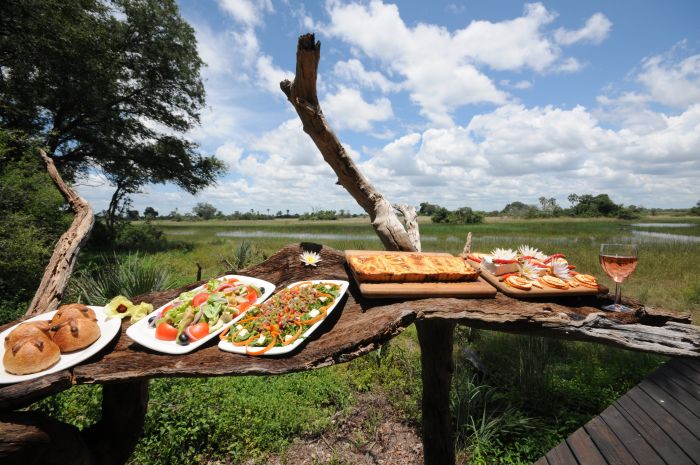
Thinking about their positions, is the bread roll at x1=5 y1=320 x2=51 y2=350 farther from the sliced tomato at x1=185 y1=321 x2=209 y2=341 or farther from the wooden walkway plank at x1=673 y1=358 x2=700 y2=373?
the wooden walkway plank at x1=673 y1=358 x2=700 y2=373

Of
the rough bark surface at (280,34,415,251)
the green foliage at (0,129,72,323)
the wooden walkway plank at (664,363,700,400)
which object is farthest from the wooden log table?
the green foliage at (0,129,72,323)

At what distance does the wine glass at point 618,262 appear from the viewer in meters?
1.79

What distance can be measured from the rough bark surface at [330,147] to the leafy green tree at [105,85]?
10.3m

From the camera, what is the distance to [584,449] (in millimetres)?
1904

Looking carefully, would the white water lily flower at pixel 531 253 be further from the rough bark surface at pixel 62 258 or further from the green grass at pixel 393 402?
the rough bark surface at pixel 62 258

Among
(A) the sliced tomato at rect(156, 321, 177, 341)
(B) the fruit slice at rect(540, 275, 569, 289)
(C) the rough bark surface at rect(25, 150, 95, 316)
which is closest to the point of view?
(A) the sliced tomato at rect(156, 321, 177, 341)

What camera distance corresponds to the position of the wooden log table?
1305 mm

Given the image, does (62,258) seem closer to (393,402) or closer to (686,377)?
(393,402)

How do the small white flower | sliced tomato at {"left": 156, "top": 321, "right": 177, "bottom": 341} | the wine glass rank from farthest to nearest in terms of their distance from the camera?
the small white flower, the wine glass, sliced tomato at {"left": 156, "top": 321, "right": 177, "bottom": 341}

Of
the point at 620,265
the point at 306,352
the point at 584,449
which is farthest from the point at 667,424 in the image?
the point at 306,352

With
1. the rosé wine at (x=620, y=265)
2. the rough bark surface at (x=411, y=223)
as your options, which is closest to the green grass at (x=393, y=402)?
the rough bark surface at (x=411, y=223)

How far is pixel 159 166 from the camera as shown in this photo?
Result: 1666 centimetres

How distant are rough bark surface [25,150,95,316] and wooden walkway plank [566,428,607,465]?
3.64m

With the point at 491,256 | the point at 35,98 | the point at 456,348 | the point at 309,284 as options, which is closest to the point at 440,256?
the point at 491,256
